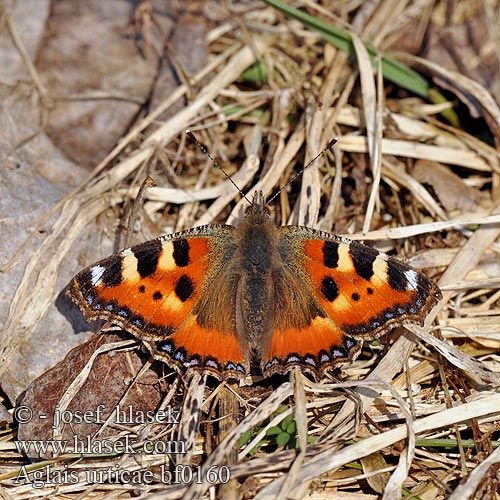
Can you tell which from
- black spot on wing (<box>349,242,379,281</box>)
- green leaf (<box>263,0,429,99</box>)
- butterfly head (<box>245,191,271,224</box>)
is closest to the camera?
black spot on wing (<box>349,242,379,281</box>)

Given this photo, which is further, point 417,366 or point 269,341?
point 417,366

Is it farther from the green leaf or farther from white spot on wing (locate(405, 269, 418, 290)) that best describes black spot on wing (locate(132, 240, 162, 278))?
the green leaf

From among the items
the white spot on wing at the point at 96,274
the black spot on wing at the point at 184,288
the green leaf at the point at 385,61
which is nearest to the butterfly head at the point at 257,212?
the black spot on wing at the point at 184,288

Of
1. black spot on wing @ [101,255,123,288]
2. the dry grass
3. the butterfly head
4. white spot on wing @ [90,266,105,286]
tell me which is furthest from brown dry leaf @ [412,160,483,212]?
white spot on wing @ [90,266,105,286]

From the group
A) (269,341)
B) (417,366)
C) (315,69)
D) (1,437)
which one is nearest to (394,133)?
(315,69)

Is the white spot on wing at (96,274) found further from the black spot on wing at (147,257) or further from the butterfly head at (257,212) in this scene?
the butterfly head at (257,212)

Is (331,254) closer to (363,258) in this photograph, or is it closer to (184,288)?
(363,258)

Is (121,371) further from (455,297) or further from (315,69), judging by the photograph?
(315,69)
